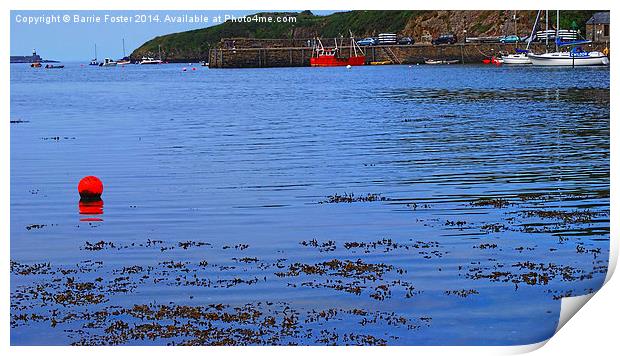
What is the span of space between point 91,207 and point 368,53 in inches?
5728

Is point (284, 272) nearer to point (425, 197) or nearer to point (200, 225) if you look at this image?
point (200, 225)

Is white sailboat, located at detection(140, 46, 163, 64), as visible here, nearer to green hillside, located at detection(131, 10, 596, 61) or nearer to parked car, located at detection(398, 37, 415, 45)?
green hillside, located at detection(131, 10, 596, 61)

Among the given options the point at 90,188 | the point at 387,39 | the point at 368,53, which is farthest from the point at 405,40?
the point at 90,188

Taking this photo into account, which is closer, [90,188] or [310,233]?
[310,233]

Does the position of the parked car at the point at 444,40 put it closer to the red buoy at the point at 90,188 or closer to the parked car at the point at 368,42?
the parked car at the point at 368,42

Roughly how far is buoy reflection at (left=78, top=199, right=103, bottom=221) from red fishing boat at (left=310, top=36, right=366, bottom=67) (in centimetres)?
13527

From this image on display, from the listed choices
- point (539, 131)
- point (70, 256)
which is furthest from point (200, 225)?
point (539, 131)

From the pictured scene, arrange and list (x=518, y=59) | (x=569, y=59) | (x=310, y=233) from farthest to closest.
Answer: (x=518, y=59)
(x=569, y=59)
(x=310, y=233)

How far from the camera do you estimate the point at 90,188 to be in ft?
100

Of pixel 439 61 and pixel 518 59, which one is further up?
pixel 439 61

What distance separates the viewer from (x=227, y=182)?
1358 inches

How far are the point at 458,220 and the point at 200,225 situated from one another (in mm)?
6211

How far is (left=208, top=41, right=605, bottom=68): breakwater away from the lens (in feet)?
510

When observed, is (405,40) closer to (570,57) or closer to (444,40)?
(444,40)
